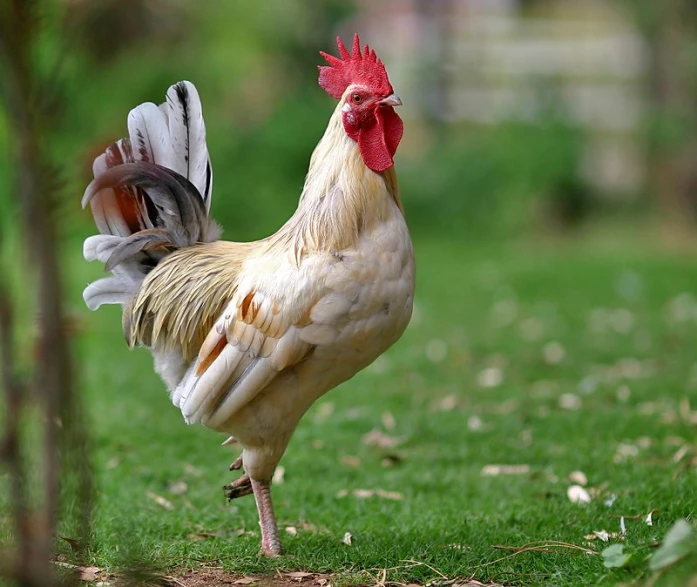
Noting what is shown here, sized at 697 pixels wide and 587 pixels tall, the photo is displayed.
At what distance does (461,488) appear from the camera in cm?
512

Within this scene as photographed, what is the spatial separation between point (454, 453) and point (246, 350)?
2210 mm

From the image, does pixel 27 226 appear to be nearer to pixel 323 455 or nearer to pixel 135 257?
pixel 135 257

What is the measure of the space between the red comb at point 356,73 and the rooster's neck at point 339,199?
14 cm

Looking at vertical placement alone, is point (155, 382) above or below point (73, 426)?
below

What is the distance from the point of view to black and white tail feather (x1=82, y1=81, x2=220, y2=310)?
14.0ft

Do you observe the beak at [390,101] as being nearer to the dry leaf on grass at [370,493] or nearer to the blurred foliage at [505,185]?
the dry leaf on grass at [370,493]

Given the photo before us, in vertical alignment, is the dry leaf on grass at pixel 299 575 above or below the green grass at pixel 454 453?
above

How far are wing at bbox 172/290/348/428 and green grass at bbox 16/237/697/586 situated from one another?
53cm

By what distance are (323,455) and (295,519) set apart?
3.33 ft

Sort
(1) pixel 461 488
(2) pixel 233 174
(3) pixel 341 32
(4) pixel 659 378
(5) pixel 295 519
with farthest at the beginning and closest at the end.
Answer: (3) pixel 341 32, (2) pixel 233 174, (4) pixel 659 378, (1) pixel 461 488, (5) pixel 295 519

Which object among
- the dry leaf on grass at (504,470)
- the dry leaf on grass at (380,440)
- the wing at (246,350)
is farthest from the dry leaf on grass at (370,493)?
the wing at (246,350)

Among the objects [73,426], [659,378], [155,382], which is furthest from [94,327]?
[73,426]

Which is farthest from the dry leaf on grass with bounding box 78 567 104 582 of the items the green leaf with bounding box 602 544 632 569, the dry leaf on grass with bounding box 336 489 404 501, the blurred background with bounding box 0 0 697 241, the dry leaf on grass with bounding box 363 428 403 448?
the blurred background with bounding box 0 0 697 241

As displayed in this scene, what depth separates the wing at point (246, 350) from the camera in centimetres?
370
